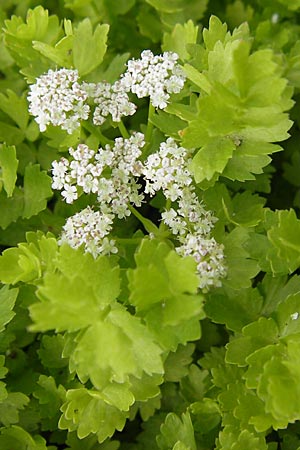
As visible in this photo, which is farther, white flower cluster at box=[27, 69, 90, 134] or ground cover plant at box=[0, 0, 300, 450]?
white flower cluster at box=[27, 69, 90, 134]

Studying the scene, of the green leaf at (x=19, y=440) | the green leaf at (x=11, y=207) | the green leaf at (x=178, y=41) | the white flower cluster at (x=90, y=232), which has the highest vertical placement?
the green leaf at (x=178, y=41)

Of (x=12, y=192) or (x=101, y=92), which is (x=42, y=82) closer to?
(x=101, y=92)

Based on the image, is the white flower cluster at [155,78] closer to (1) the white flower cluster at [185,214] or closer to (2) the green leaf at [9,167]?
(1) the white flower cluster at [185,214]

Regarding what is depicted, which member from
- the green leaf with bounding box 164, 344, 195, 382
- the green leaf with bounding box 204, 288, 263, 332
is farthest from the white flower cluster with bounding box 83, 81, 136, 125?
the green leaf with bounding box 164, 344, 195, 382

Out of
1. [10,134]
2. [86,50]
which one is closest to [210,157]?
[86,50]

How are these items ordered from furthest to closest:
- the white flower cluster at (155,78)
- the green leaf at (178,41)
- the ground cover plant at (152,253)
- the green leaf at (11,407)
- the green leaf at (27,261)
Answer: the green leaf at (178,41), the green leaf at (11,407), the white flower cluster at (155,78), the green leaf at (27,261), the ground cover plant at (152,253)

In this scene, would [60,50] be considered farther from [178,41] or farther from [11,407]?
[11,407]

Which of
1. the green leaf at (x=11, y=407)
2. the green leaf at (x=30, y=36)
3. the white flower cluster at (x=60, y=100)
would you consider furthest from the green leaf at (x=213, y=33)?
the green leaf at (x=11, y=407)

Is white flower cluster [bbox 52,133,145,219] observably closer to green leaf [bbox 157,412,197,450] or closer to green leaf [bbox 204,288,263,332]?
green leaf [bbox 204,288,263,332]
